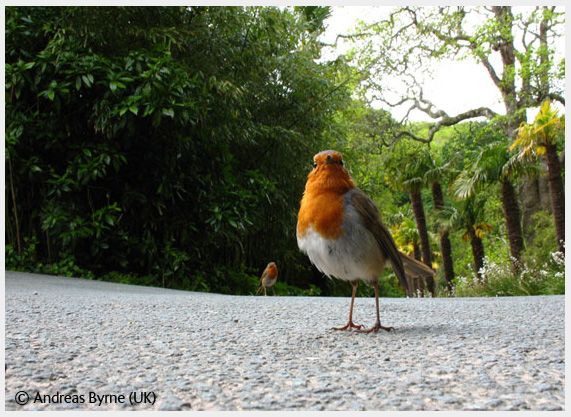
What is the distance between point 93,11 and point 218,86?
1735 mm

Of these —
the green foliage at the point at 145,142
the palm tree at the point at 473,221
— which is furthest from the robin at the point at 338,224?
the palm tree at the point at 473,221

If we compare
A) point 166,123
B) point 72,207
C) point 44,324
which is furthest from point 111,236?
point 44,324

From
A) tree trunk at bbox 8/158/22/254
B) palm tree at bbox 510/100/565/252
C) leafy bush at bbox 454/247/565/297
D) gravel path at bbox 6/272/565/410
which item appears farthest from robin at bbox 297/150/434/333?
palm tree at bbox 510/100/565/252

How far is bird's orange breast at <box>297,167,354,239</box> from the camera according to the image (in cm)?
251

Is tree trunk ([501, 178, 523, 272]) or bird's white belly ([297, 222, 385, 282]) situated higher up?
tree trunk ([501, 178, 523, 272])

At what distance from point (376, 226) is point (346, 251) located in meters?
0.22

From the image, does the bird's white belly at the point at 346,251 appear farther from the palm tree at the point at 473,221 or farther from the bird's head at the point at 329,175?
the palm tree at the point at 473,221

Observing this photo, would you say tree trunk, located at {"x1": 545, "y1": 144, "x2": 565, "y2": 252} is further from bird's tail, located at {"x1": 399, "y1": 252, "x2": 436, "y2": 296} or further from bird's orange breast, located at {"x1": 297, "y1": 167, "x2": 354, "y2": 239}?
bird's orange breast, located at {"x1": 297, "y1": 167, "x2": 354, "y2": 239}

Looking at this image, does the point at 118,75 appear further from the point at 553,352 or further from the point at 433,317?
the point at 553,352

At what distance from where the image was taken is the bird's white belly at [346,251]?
8.31 feet

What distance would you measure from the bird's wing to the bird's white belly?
4 centimetres

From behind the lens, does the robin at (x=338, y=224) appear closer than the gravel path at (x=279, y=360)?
No

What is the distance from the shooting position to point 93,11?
6.89 meters

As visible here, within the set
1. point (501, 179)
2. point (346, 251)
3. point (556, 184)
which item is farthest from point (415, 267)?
point (501, 179)
